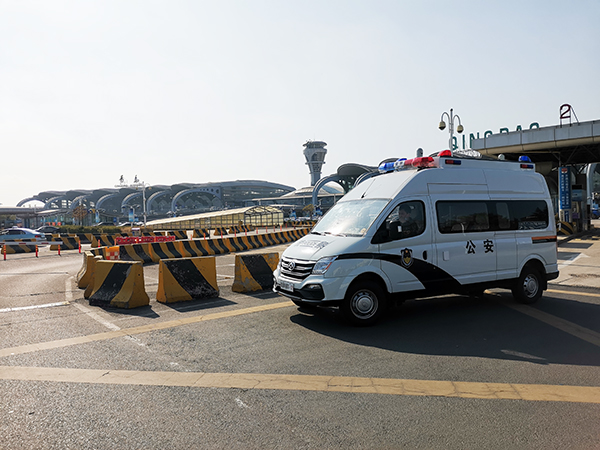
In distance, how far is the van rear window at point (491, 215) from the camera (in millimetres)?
7742

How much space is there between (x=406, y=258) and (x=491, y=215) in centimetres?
210

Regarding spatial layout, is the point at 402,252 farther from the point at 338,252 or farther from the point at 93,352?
the point at 93,352

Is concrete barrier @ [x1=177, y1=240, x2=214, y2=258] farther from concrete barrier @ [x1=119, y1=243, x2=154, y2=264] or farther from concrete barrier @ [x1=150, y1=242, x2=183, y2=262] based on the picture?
concrete barrier @ [x1=119, y1=243, x2=154, y2=264]

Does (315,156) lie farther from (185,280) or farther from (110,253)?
(185,280)

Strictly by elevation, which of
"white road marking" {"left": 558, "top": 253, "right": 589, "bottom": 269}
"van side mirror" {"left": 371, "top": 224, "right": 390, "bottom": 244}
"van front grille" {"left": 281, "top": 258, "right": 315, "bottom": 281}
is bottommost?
"white road marking" {"left": 558, "top": 253, "right": 589, "bottom": 269}

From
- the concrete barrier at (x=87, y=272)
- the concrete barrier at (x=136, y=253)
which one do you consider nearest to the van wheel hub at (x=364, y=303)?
the concrete barrier at (x=87, y=272)

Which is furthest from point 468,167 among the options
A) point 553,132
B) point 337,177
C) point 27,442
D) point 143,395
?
point 337,177

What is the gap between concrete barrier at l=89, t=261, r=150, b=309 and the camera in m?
8.67

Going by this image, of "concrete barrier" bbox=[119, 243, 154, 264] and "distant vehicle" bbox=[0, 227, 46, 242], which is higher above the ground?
"distant vehicle" bbox=[0, 227, 46, 242]

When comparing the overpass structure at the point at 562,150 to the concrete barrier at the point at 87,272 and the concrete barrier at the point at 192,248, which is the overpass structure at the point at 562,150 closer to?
Result: the concrete barrier at the point at 192,248

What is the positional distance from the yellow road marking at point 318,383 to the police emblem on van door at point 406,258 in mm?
2679

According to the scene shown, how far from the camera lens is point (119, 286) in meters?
8.91

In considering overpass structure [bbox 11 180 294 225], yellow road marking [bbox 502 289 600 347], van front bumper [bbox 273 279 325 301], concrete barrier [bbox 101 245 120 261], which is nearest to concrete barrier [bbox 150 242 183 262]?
concrete barrier [bbox 101 245 120 261]

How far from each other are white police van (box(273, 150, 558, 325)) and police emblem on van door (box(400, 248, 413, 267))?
0.02 m
